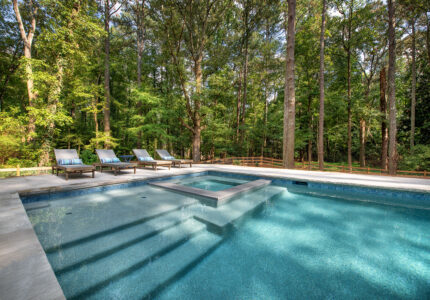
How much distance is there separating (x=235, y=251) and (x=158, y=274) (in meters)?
1.20

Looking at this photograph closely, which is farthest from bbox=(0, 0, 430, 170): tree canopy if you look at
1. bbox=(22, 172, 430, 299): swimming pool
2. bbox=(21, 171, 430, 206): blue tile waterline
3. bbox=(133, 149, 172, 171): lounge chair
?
bbox=(22, 172, 430, 299): swimming pool

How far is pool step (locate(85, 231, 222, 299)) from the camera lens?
6.06 ft

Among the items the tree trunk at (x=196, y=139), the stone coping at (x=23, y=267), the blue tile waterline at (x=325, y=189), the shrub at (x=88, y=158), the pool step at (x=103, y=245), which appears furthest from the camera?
the tree trunk at (x=196, y=139)

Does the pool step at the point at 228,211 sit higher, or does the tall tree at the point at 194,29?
the tall tree at the point at 194,29

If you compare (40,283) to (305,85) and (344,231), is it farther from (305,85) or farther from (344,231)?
(305,85)

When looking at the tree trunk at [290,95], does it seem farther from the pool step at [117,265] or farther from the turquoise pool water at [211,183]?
the pool step at [117,265]

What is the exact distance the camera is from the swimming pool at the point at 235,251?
199 cm

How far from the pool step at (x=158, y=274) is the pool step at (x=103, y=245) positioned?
668mm

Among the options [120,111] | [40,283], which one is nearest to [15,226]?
[40,283]

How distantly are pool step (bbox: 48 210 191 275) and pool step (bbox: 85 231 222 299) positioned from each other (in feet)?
2.19

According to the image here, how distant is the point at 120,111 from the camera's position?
17.2 meters

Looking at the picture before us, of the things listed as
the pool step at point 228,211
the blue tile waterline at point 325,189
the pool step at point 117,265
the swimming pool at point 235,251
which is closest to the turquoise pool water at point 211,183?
the blue tile waterline at point 325,189

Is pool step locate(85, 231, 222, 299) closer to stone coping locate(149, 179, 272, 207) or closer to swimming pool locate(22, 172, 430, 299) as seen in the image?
swimming pool locate(22, 172, 430, 299)

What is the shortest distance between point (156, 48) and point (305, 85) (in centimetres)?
1402
